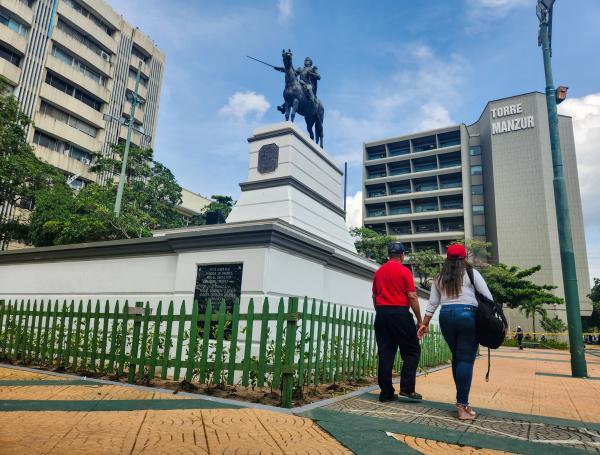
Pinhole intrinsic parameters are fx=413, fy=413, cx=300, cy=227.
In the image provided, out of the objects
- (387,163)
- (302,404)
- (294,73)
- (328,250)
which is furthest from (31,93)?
(387,163)

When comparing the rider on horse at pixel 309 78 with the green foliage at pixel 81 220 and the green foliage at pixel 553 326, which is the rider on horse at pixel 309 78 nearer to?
the green foliage at pixel 81 220

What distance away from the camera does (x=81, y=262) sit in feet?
31.9

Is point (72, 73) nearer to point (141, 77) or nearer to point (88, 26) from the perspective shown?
point (88, 26)

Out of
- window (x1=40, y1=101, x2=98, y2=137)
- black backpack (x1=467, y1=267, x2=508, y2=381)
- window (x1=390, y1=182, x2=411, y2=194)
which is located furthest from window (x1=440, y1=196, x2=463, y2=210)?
black backpack (x1=467, y1=267, x2=508, y2=381)

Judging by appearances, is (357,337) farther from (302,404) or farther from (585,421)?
(585,421)

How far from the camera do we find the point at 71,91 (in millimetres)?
38625

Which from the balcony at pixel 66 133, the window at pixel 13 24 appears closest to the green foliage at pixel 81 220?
the balcony at pixel 66 133

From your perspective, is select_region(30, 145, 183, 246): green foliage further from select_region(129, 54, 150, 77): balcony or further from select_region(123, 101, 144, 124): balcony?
select_region(129, 54, 150, 77): balcony

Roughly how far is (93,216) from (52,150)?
2256 centimetres

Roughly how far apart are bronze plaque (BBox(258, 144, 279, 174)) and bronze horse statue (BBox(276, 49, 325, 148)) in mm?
1407

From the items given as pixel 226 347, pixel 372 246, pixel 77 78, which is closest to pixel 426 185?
pixel 372 246

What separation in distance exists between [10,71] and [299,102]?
104 ft

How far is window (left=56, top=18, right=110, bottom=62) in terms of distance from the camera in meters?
38.5

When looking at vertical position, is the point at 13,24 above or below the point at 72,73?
above
